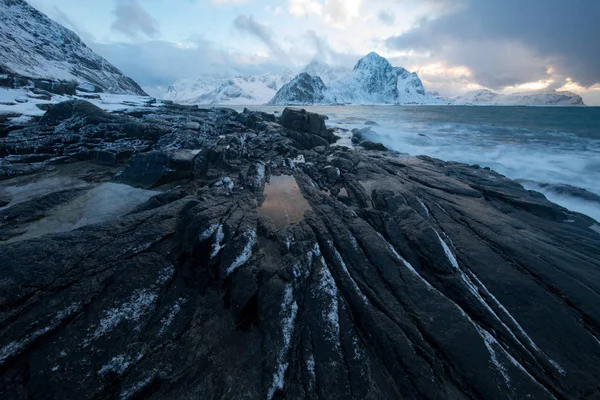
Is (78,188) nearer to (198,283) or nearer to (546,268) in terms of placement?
(198,283)

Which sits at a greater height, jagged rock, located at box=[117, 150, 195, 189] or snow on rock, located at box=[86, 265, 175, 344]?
jagged rock, located at box=[117, 150, 195, 189]

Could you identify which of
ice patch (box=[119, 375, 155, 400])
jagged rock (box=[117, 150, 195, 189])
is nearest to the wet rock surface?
ice patch (box=[119, 375, 155, 400])

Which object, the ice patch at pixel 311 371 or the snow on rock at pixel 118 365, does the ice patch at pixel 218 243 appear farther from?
the ice patch at pixel 311 371

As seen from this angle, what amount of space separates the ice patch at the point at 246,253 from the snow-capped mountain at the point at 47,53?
93540 millimetres

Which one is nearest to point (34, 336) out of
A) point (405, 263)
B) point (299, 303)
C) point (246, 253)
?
point (246, 253)

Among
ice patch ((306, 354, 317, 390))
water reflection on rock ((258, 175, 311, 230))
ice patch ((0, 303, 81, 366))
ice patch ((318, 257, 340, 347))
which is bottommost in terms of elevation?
ice patch ((306, 354, 317, 390))

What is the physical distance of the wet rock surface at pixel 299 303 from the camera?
445 cm

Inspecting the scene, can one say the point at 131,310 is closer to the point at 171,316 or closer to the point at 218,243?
the point at 171,316

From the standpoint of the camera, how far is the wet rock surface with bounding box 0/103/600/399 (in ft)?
14.6

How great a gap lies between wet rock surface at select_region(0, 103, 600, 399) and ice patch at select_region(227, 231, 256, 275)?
0.19ft

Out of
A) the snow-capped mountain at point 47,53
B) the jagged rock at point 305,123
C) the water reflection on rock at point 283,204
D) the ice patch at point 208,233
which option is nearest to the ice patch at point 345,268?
the water reflection on rock at point 283,204

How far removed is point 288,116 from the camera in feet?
100.0

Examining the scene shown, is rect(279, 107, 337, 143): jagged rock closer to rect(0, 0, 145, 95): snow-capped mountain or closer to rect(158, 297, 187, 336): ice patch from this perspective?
rect(158, 297, 187, 336): ice patch

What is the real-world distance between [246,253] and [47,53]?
506 feet
